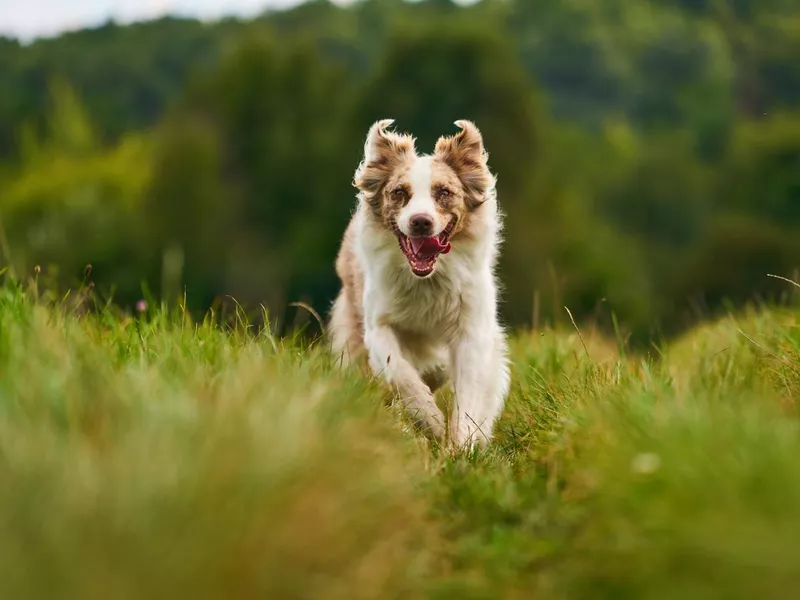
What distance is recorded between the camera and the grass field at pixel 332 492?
336 cm

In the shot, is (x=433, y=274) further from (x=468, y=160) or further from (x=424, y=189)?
(x=468, y=160)

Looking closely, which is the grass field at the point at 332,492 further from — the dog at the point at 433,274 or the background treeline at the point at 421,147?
the background treeline at the point at 421,147

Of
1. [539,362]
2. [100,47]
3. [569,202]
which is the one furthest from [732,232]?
[100,47]

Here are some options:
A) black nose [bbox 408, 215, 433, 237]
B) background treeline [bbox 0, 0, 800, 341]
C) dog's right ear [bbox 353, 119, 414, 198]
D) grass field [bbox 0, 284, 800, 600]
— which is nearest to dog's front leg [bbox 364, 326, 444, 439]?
black nose [bbox 408, 215, 433, 237]

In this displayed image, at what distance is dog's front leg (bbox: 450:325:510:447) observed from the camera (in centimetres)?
701

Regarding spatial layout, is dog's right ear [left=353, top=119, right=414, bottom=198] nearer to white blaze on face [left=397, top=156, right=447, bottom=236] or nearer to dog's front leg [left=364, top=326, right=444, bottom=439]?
white blaze on face [left=397, top=156, right=447, bottom=236]

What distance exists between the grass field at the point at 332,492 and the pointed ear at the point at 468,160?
236 cm

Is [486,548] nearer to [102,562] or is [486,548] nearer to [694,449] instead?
[694,449]

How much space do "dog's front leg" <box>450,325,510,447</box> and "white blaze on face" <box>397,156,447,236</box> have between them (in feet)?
2.59

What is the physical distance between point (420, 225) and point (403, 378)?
0.90 meters

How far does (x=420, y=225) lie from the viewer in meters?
6.83

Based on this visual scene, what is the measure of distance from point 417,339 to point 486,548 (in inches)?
137

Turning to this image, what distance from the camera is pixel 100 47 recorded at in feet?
273

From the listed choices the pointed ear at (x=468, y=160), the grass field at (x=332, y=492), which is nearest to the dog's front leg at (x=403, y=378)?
the pointed ear at (x=468, y=160)
